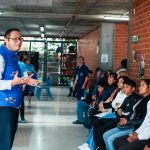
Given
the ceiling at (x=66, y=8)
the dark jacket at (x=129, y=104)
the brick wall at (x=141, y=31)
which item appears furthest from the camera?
the ceiling at (x=66, y=8)

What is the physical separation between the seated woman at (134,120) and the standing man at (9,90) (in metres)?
1.60

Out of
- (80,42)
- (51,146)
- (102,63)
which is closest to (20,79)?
(51,146)

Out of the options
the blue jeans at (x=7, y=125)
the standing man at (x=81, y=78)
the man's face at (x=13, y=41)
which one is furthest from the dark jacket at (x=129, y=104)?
the standing man at (x=81, y=78)

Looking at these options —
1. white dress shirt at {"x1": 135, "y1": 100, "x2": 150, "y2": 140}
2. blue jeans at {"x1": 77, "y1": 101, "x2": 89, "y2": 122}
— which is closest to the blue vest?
white dress shirt at {"x1": 135, "y1": 100, "x2": 150, "y2": 140}

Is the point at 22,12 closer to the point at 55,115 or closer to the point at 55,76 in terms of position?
the point at 55,115

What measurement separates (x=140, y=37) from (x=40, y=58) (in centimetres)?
1545

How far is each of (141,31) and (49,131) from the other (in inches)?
101

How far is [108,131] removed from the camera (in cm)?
503

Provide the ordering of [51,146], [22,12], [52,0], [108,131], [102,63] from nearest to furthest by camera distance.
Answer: [108,131], [51,146], [52,0], [22,12], [102,63]

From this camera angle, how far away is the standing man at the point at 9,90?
342 centimetres

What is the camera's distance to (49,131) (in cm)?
728

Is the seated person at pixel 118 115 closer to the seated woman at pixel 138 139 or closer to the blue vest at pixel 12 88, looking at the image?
the seated woman at pixel 138 139

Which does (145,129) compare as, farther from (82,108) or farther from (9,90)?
(82,108)

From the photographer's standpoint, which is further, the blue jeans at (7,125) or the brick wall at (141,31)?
the brick wall at (141,31)
